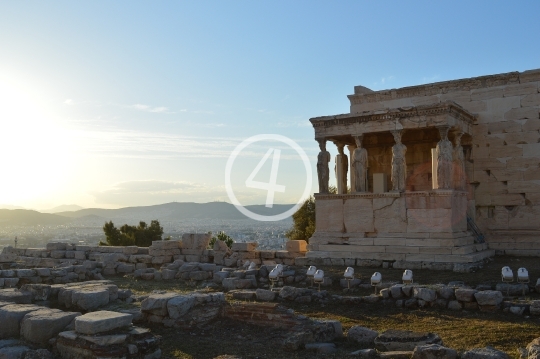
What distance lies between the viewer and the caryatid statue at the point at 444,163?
56.6 ft

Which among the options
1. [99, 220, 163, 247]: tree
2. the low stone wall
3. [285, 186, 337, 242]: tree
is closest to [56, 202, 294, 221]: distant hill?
[99, 220, 163, 247]: tree

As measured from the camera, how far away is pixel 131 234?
3781 cm

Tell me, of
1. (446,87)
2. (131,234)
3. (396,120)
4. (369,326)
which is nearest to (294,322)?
(369,326)

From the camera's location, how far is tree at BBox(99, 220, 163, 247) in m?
36.6

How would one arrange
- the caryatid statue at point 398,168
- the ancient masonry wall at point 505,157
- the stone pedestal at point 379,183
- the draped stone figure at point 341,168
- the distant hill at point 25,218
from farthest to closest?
1. the distant hill at point 25,218
2. the draped stone figure at point 341,168
3. the stone pedestal at point 379,183
4. the ancient masonry wall at point 505,157
5. the caryatid statue at point 398,168

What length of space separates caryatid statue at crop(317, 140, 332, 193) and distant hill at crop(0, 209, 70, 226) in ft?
370

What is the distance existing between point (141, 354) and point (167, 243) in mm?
13531

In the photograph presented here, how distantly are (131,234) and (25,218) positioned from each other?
9997cm

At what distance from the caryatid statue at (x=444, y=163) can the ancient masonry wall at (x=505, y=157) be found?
2.37 meters

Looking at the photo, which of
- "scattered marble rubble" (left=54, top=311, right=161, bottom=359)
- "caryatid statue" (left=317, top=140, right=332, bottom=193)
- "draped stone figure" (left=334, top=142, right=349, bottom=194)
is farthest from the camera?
"draped stone figure" (left=334, top=142, right=349, bottom=194)

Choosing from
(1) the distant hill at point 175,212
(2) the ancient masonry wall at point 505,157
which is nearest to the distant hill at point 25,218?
(1) the distant hill at point 175,212

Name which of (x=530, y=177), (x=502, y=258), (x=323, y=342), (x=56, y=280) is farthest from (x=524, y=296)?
(x=56, y=280)

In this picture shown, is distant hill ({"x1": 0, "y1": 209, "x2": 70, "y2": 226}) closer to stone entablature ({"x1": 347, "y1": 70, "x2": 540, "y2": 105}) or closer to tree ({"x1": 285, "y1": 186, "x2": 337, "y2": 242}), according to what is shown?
tree ({"x1": 285, "y1": 186, "x2": 337, "y2": 242})

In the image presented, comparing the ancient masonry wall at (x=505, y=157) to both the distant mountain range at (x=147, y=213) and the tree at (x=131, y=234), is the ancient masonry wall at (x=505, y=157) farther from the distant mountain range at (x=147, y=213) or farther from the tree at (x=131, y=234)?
the distant mountain range at (x=147, y=213)
